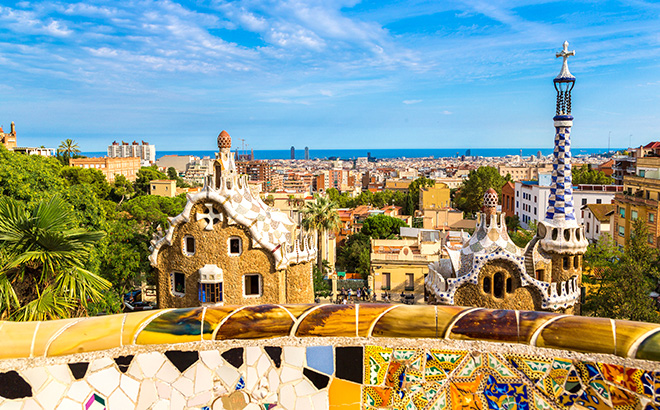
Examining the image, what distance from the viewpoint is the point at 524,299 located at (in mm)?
17266

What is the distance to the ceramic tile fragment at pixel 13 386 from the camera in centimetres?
393

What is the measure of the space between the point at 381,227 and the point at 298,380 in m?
48.0

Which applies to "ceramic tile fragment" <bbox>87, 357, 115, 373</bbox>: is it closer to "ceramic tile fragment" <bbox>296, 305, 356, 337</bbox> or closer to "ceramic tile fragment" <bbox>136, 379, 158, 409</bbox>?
"ceramic tile fragment" <bbox>136, 379, 158, 409</bbox>

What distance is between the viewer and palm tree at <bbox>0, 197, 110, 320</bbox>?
7629 mm

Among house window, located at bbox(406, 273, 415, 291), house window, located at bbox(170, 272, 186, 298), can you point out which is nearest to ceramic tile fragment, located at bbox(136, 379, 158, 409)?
house window, located at bbox(170, 272, 186, 298)

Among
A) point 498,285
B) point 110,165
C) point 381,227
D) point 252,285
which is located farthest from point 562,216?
point 110,165

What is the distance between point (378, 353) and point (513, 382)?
1025 millimetres

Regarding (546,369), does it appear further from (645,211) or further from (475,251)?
(645,211)

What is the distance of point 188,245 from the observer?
20438 millimetres

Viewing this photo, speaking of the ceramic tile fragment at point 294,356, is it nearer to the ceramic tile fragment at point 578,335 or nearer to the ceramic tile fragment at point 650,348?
the ceramic tile fragment at point 578,335

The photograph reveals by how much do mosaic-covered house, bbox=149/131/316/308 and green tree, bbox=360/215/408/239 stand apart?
101 ft

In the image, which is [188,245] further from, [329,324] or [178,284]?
[329,324]

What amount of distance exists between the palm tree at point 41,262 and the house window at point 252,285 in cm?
1224

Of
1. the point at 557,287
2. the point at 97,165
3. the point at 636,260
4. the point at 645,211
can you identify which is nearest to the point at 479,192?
the point at 645,211
